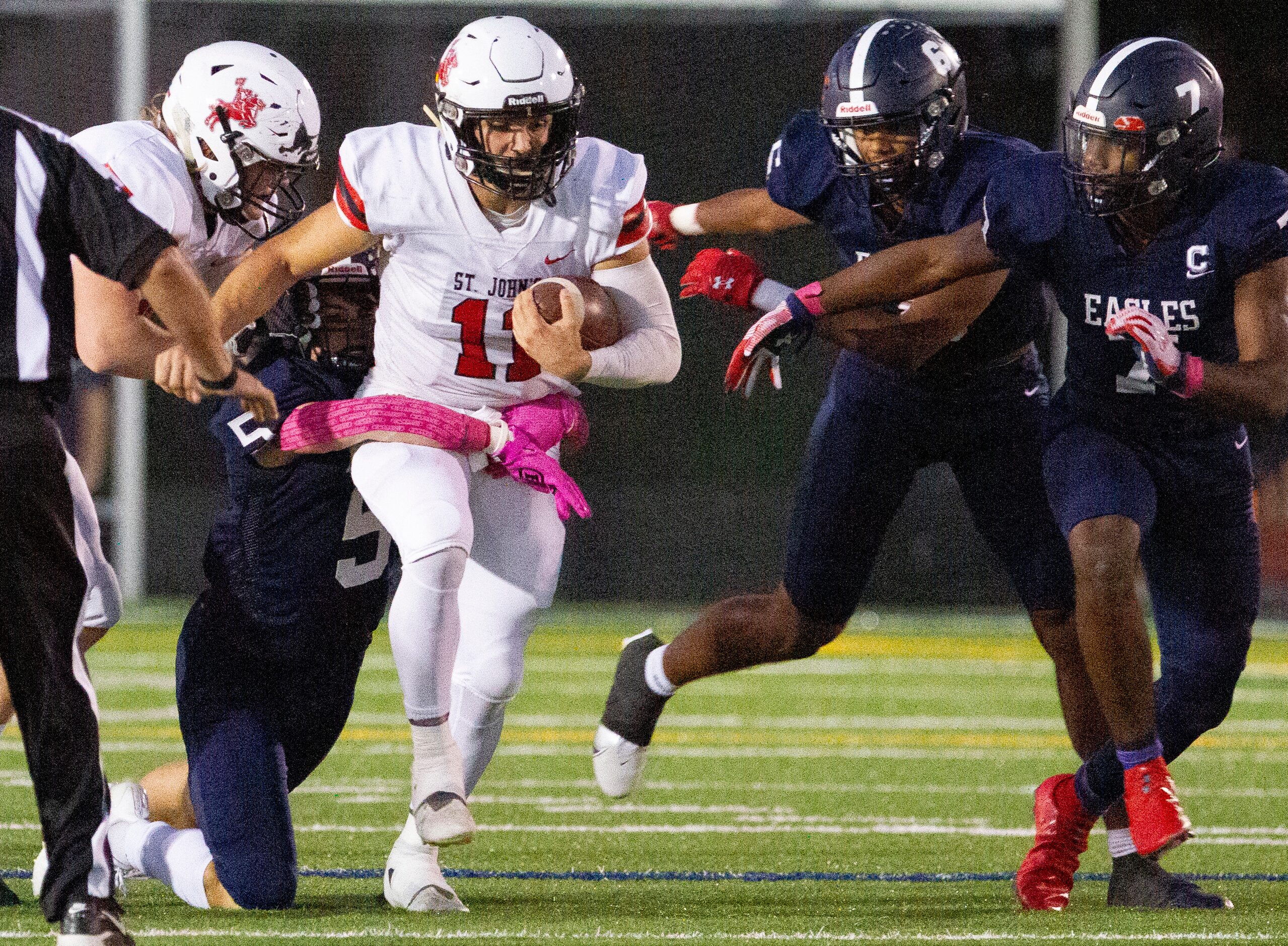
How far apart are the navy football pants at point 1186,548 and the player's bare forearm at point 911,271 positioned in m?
0.33

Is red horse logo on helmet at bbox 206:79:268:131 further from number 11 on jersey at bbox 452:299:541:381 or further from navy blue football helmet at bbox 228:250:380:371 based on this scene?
number 11 on jersey at bbox 452:299:541:381

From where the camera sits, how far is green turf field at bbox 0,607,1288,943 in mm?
3357

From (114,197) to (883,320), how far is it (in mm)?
1740

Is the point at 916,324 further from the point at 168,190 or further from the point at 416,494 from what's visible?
the point at 168,190

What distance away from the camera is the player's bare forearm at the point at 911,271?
3.68 meters

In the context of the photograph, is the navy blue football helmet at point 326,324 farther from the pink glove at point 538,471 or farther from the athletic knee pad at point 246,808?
the athletic knee pad at point 246,808

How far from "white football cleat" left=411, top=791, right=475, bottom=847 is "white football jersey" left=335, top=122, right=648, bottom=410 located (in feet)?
2.38

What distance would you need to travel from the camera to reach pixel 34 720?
274 centimetres

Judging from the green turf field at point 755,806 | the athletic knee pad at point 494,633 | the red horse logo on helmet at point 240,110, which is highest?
the red horse logo on helmet at point 240,110

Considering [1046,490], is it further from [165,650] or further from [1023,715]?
[165,650]

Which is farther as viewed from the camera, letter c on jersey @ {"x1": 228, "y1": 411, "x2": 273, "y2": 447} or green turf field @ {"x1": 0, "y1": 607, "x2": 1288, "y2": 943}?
letter c on jersey @ {"x1": 228, "y1": 411, "x2": 273, "y2": 447}

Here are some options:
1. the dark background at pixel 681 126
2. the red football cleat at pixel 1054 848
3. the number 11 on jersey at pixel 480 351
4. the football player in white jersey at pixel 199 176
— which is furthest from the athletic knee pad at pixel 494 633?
the dark background at pixel 681 126

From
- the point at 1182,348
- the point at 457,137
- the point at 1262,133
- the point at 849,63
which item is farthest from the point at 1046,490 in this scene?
the point at 1262,133

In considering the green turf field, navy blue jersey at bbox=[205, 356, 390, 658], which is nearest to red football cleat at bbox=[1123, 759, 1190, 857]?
the green turf field
